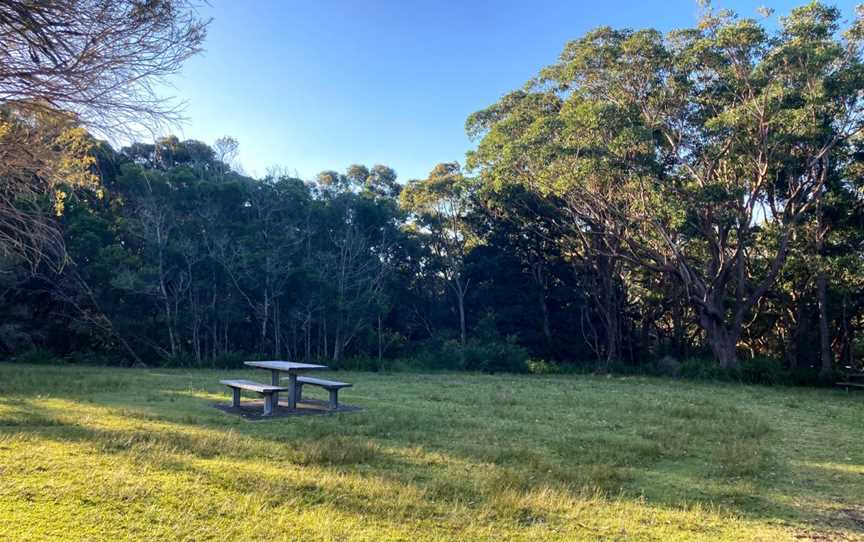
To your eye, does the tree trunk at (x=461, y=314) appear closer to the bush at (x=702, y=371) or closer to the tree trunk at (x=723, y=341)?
the bush at (x=702, y=371)

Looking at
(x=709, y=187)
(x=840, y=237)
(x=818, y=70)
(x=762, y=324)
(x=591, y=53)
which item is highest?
(x=591, y=53)

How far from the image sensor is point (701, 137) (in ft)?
48.3

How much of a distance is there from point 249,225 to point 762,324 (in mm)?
18213

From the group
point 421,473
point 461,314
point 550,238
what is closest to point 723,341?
point 550,238

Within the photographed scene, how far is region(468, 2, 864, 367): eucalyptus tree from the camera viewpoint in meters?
12.7

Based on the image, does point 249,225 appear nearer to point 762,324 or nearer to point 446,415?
point 446,415

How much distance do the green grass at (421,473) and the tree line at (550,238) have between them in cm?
744

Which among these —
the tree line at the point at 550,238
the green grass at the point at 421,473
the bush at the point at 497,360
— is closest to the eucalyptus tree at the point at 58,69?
the green grass at the point at 421,473

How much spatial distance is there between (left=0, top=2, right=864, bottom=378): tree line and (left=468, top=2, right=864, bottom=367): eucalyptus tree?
0.06m

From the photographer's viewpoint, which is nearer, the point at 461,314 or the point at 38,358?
the point at 38,358

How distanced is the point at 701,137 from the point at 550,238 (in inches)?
300

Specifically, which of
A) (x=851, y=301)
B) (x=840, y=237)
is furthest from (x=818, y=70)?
(x=851, y=301)

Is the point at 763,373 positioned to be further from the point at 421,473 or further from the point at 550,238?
the point at 421,473

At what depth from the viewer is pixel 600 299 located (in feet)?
71.1
